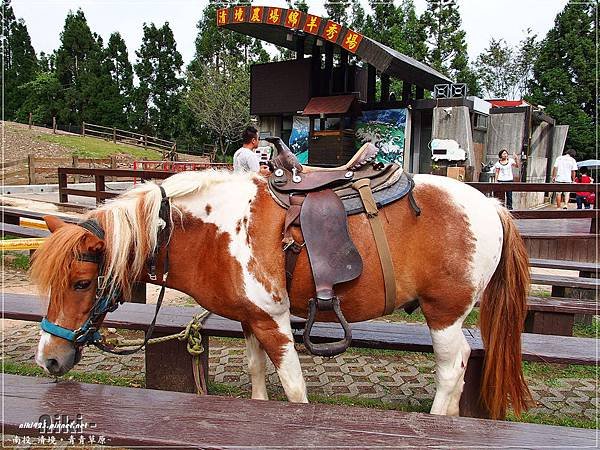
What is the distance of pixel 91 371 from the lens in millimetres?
3553

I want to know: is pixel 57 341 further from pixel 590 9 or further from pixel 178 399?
pixel 590 9

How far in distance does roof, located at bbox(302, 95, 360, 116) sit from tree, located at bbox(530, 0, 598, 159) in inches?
833

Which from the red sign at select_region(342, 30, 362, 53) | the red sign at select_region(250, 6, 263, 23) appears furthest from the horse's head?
the red sign at select_region(250, 6, 263, 23)

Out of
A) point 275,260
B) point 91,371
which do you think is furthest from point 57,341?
point 91,371

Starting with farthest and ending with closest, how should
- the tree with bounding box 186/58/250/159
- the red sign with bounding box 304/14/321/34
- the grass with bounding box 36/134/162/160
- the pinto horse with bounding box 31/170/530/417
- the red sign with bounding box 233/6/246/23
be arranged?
the tree with bounding box 186/58/250/159 < the grass with bounding box 36/134/162/160 < the red sign with bounding box 233/6/246/23 < the red sign with bounding box 304/14/321/34 < the pinto horse with bounding box 31/170/530/417

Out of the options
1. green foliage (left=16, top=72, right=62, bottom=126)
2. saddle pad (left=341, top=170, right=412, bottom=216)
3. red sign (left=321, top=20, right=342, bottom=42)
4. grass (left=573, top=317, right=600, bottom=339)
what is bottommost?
grass (left=573, top=317, right=600, bottom=339)

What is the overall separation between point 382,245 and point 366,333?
2.79 feet

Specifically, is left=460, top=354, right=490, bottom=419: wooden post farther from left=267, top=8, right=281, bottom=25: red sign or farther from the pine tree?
the pine tree

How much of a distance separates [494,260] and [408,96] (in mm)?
13679

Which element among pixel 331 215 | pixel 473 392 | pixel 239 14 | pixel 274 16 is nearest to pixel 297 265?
pixel 331 215

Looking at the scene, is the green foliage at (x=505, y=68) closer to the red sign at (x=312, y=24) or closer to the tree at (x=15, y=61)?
the red sign at (x=312, y=24)

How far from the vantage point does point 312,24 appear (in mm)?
12766

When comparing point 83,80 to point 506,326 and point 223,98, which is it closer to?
point 223,98

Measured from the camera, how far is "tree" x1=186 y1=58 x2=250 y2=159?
32906 millimetres
